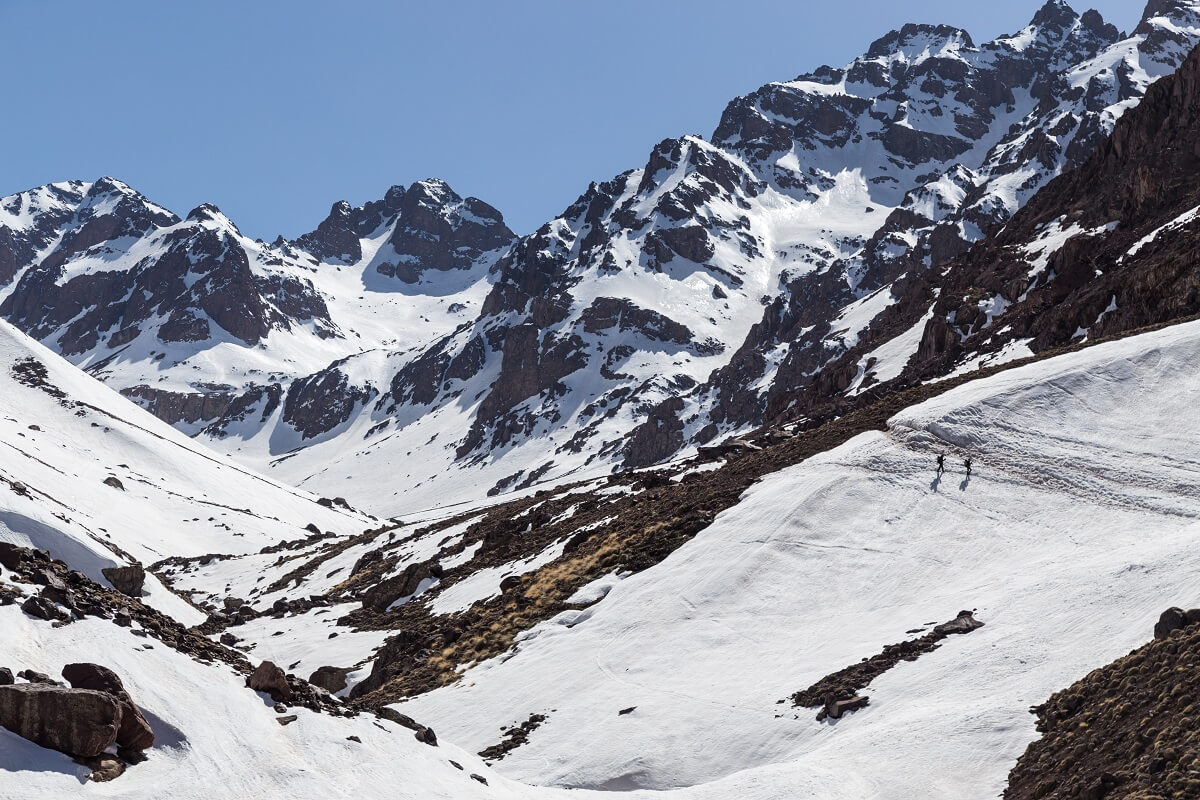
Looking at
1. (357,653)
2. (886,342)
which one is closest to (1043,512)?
(357,653)

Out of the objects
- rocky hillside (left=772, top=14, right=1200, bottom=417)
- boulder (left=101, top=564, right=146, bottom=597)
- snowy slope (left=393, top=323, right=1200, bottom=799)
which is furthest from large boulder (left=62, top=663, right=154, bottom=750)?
rocky hillside (left=772, top=14, right=1200, bottom=417)

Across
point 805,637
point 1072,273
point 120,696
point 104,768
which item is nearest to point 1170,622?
point 805,637

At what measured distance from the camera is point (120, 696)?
603 inches

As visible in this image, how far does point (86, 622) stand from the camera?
58.0 ft

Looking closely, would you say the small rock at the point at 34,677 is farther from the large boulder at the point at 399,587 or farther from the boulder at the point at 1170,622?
the large boulder at the point at 399,587

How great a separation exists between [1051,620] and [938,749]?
6.30 meters

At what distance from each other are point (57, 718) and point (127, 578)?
1267 inches

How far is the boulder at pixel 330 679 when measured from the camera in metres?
34.9

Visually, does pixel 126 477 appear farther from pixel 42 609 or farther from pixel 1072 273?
pixel 42 609

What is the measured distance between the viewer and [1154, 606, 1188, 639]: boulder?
829 inches

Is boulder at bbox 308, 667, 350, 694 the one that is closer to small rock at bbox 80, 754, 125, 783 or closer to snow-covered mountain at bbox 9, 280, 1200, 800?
snow-covered mountain at bbox 9, 280, 1200, 800

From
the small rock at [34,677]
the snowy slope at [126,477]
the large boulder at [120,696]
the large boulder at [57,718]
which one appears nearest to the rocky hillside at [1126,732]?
the large boulder at [120,696]

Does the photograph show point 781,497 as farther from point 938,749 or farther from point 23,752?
point 23,752

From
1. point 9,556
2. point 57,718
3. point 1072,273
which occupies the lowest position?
point 57,718
